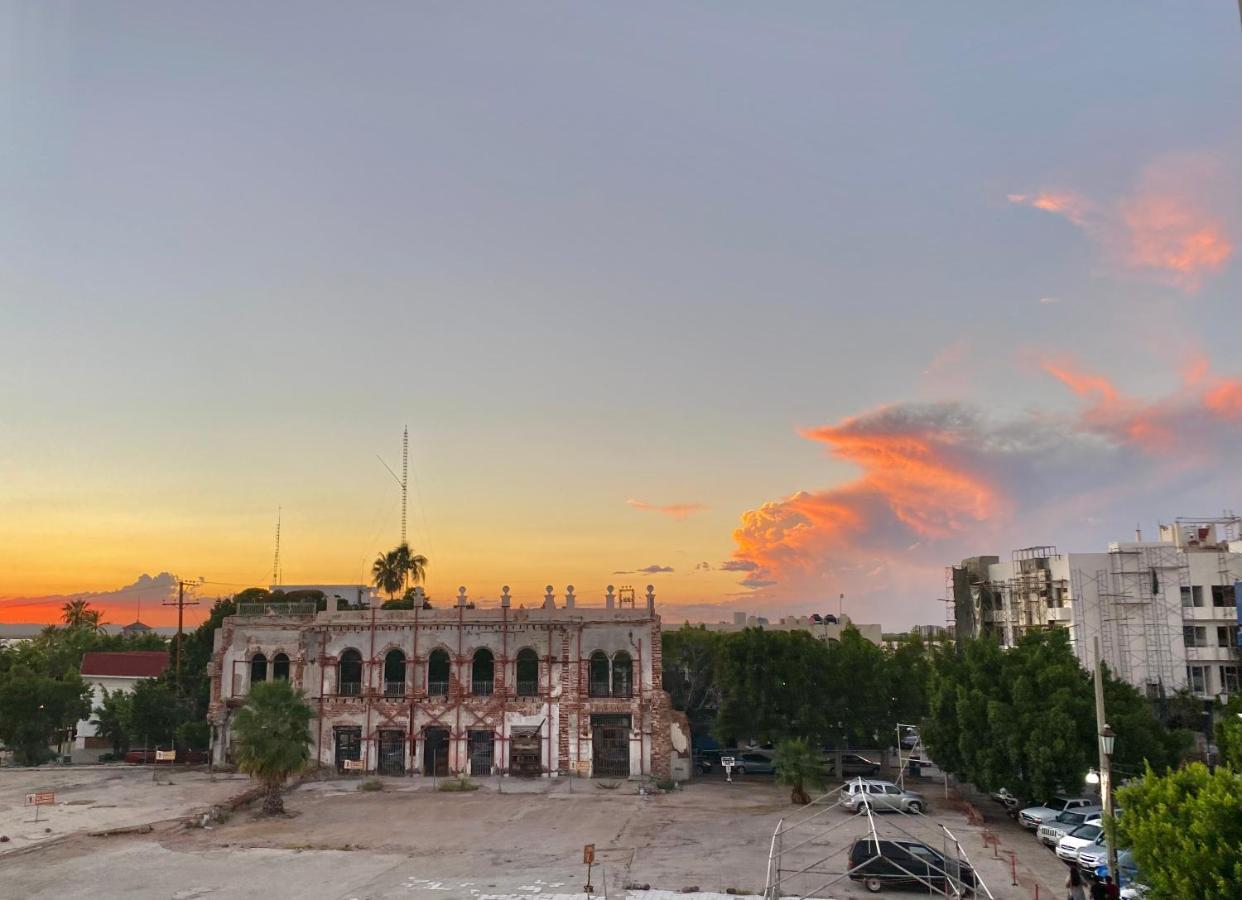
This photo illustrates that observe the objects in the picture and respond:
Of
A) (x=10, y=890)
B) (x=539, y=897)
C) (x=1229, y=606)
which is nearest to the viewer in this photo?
(x=539, y=897)

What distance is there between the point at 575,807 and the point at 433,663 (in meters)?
14.3

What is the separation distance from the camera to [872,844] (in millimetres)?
29391

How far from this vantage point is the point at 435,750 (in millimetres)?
53281

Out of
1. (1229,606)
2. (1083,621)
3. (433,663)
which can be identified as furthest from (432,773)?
(1229,606)

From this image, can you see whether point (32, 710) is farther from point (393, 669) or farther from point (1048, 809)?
point (1048, 809)

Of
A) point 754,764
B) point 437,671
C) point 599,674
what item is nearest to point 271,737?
point 437,671

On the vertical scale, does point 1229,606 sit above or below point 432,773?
above

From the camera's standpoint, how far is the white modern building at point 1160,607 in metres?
61.2

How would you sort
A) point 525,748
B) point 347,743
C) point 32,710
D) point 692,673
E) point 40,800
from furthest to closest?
1. point 692,673
2. point 32,710
3. point 347,743
4. point 525,748
5. point 40,800

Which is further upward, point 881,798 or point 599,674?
point 599,674

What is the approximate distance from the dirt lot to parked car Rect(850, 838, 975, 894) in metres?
0.53

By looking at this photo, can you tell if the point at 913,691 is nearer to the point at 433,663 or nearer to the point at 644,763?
the point at 644,763

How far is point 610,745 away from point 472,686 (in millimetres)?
8493

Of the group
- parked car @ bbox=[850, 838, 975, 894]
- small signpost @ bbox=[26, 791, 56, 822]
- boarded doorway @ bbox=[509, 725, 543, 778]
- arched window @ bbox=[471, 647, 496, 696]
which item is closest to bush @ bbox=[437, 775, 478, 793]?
boarded doorway @ bbox=[509, 725, 543, 778]
